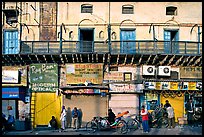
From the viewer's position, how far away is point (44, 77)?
21.8 meters

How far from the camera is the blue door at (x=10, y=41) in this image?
22.7m

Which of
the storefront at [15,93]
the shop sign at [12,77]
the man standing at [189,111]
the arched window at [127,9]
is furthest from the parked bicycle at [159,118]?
the shop sign at [12,77]

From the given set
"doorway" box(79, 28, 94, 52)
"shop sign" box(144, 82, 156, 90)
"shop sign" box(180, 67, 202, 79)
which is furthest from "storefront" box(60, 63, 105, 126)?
"shop sign" box(180, 67, 202, 79)

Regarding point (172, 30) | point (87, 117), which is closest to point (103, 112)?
point (87, 117)

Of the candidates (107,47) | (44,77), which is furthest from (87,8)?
(44,77)

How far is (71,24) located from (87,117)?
22.7ft

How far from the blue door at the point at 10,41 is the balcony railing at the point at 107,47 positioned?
141 cm

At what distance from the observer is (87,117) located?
21391mm

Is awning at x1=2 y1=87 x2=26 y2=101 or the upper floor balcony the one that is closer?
the upper floor balcony

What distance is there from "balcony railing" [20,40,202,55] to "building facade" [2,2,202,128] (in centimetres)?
7

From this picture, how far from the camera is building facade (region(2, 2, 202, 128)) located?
21312 millimetres

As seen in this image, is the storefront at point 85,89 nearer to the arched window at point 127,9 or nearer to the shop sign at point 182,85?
the arched window at point 127,9

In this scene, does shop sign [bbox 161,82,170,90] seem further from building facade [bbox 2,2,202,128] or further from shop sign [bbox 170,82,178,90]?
shop sign [bbox 170,82,178,90]

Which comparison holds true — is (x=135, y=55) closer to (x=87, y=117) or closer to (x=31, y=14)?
(x=87, y=117)
